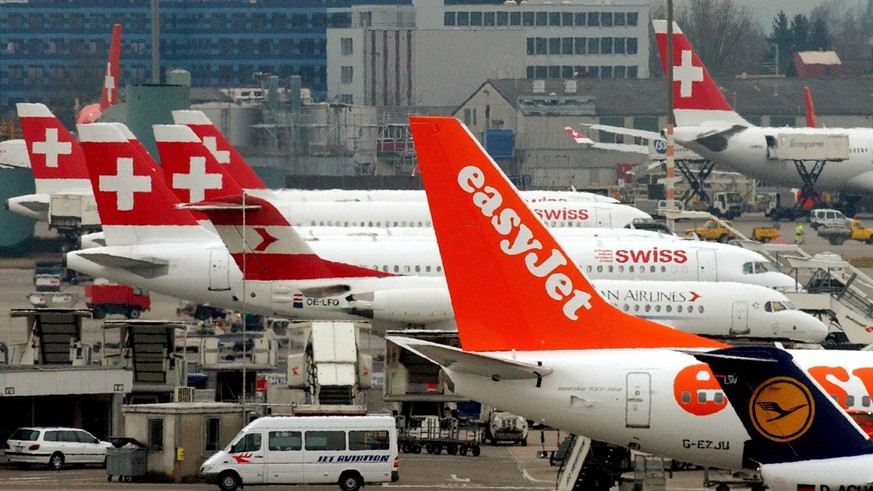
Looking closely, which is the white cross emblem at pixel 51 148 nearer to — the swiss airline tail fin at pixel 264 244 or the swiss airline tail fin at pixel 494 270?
the swiss airline tail fin at pixel 264 244

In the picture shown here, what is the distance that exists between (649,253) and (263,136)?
261ft

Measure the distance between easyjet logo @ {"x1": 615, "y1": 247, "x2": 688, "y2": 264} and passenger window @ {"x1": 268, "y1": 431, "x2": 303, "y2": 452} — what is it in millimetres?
24359

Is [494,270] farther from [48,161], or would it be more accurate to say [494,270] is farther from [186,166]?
[48,161]

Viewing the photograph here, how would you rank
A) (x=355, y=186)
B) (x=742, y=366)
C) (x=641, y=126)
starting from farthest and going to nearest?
(x=641, y=126)
(x=355, y=186)
(x=742, y=366)

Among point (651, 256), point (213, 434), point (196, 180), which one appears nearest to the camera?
point (213, 434)

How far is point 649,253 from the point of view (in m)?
58.3

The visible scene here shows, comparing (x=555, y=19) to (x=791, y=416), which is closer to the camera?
(x=791, y=416)

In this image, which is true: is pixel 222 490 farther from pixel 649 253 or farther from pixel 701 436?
pixel 649 253

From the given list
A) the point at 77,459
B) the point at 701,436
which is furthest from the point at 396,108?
the point at 701,436

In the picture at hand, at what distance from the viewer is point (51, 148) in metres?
90.4

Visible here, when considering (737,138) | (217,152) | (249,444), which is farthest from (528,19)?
(249,444)

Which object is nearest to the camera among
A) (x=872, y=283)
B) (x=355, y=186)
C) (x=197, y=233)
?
(x=197, y=233)

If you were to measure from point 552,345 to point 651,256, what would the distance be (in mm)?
29038

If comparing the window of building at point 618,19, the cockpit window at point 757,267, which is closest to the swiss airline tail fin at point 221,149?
the cockpit window at point 757,267
